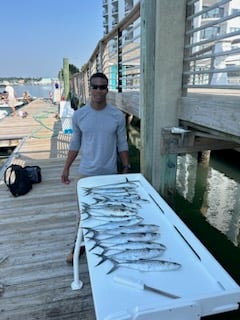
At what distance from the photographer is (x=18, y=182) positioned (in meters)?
4.21

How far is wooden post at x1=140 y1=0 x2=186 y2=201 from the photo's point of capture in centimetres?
266

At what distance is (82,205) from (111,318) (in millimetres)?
900

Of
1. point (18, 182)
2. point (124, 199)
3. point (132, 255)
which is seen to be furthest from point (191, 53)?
point (18, 182)

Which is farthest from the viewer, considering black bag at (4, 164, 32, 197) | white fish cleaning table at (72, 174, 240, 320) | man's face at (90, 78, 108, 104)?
black bag at (4, 164, 32, 197)

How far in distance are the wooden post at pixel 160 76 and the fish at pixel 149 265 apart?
1.81m

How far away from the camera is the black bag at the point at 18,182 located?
416 centimetres

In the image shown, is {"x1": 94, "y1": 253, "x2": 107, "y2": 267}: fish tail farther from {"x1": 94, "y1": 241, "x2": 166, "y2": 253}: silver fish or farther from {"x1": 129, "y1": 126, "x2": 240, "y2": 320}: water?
{"x1": 129, "y1": 126, "x2": 240, "y2": 320}: water

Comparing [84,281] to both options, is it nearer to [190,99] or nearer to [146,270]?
[146,270]

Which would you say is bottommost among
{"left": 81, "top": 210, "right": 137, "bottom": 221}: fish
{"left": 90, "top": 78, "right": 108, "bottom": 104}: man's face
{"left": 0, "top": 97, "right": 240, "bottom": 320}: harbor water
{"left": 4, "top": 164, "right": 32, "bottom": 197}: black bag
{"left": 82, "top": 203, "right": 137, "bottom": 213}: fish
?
{"left": 0, "top": 97, "right": 240, "bottom": 320}: harbor water

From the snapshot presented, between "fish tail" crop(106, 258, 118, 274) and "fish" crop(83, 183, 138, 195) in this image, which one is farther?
"fish" crop(83, 183, 138, 195)

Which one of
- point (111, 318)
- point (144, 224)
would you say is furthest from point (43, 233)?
point (111, 318)

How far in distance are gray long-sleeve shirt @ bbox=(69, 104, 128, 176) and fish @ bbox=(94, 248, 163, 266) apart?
3.82 ft

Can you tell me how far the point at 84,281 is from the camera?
239 cm

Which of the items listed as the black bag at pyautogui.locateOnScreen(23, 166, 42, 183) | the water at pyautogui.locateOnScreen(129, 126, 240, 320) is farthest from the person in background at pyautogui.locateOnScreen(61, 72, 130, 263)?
the black bag at pyautogui.locateOnScreen(23, 166, 42, 183)
